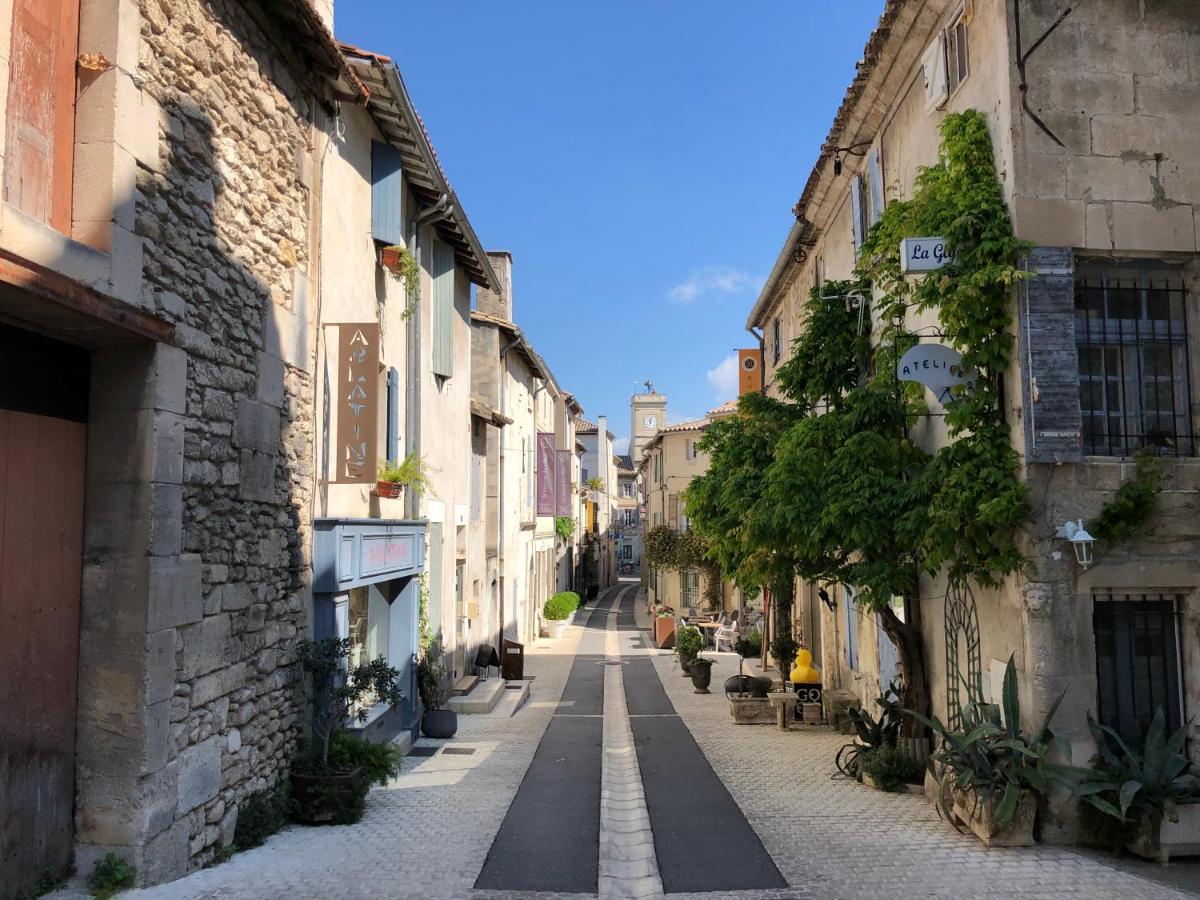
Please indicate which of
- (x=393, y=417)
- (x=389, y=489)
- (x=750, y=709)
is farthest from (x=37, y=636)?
(x=750, y=709)

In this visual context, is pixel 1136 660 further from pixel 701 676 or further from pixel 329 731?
pixel 701 676

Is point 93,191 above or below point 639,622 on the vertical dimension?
above

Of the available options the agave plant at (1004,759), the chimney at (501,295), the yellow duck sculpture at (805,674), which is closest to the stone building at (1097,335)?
the agave plant at (1004,759)

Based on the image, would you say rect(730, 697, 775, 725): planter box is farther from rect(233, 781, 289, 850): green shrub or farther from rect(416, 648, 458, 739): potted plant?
rect(233, 781, 289, 850): green shrub

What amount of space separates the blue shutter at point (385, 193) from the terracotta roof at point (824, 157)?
5632 mm

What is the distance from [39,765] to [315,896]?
1.82 m

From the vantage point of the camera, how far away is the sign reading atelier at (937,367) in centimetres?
780

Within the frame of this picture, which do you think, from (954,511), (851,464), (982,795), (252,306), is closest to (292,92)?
(252,306)

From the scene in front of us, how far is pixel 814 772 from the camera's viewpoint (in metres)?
10.1

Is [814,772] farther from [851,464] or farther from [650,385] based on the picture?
[650,385]

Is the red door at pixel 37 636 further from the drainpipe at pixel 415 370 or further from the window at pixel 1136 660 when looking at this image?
the window at pixel 1136 660

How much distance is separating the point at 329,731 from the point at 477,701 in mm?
7006

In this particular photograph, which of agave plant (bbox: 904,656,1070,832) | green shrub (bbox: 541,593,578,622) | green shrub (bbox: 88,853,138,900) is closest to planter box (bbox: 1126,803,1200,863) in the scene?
agave plant (bbox: 904,656,1070,832)

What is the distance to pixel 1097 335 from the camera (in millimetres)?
7754
